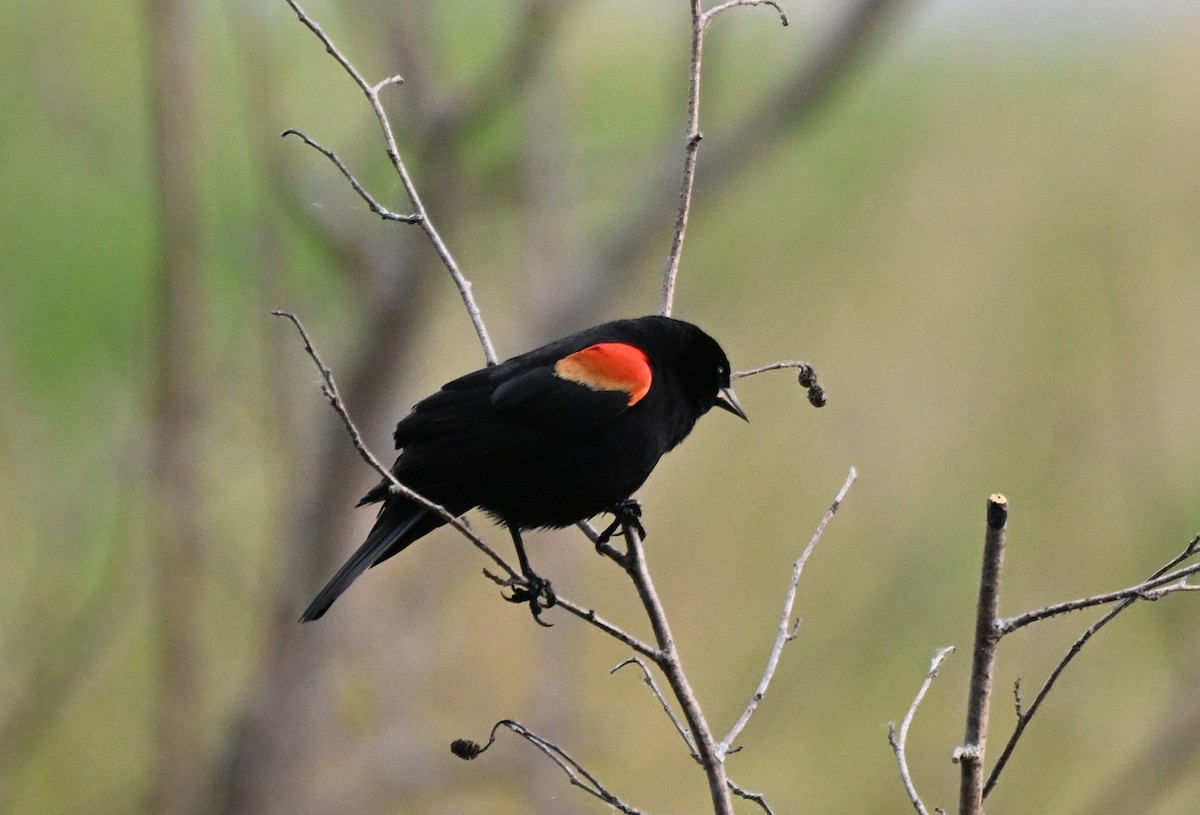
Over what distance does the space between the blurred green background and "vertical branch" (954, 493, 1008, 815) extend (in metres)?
2.69

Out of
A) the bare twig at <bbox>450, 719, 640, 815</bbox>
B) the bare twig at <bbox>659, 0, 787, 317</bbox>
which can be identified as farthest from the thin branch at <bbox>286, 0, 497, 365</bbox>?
the bare twig at <bbox>450, 719, 640, 815</bbox>

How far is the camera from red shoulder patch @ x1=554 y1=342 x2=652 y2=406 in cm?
283

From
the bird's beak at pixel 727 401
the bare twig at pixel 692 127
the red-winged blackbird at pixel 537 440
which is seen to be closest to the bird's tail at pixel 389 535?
the red-winged blackbird at pixel 537 440

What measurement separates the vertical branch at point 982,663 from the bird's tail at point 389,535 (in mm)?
1209

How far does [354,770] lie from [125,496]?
238cm

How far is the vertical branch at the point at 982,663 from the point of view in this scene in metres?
1.45

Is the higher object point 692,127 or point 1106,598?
point 692,127

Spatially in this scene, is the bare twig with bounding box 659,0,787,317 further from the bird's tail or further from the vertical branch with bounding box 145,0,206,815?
the vertical branch with bounding box 145,0,206,815

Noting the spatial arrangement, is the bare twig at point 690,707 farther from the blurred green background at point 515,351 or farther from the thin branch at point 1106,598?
the blurred green background at point 515,351

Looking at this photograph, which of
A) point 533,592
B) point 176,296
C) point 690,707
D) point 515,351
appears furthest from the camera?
point 515,351

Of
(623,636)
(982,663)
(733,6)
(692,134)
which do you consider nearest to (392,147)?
(692,134)

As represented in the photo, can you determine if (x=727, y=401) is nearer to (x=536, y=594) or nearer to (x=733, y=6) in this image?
(x=536, y=594)

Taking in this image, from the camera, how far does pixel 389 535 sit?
8.27 ft

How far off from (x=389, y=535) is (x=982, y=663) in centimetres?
136
